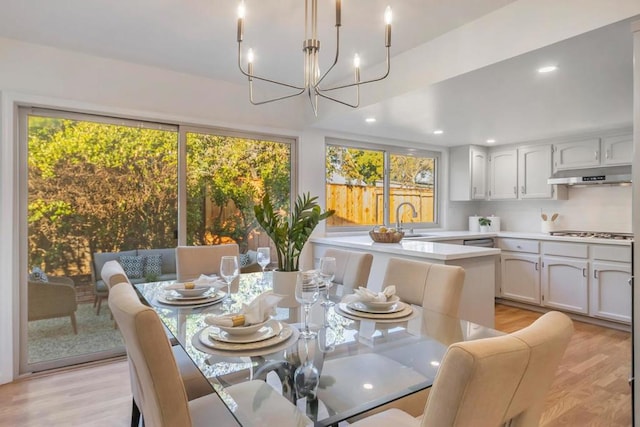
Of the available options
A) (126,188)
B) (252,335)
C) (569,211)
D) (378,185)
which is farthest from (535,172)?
(126,188)

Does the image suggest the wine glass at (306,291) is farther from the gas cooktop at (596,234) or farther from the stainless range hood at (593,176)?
the stainless range hood at (593,176)

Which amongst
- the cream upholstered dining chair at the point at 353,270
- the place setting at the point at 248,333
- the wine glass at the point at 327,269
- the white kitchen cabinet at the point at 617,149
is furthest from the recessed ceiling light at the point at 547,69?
the white kitchen cabinet at the point at 617,149

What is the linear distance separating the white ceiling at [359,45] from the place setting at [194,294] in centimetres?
157

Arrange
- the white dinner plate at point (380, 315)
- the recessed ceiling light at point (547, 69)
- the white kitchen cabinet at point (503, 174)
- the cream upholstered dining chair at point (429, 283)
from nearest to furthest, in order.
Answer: the white dinner plate at point (380, 315) < the cream upholstered dining chair at point (429, 283) < the recessed ceiling light at point (547, 69) < the white kitchen cabinet at point (503, 174)

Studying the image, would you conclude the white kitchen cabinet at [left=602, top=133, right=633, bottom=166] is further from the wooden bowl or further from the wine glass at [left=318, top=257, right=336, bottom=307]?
the wine glass at [left=318, top=257, right=336, bottom=307]

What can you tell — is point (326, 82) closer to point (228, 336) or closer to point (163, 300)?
point (163, 300)

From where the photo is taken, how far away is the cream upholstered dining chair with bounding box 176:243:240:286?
2523 mm

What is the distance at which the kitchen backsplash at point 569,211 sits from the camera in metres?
3.97

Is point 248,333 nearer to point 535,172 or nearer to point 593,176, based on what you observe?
point 593,176

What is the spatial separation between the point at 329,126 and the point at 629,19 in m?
2.55

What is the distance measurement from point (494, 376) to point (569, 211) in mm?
4618

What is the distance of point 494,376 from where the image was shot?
0.65m

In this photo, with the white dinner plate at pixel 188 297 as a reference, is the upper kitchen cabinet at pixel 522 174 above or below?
above

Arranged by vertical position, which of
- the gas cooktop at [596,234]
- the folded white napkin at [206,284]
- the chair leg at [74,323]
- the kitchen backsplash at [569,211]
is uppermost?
the kitchen backsplash at [569,211]
